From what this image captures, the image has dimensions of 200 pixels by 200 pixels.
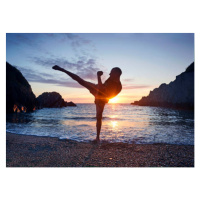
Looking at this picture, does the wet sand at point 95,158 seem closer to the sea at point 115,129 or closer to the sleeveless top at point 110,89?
the sleeveless top at point 110,89

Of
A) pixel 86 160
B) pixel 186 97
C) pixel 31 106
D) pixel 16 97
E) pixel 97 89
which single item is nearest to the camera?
pixel 86 160

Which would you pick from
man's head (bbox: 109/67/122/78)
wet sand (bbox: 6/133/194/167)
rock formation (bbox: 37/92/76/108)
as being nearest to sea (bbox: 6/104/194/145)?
wet sand (bbox: 6/133/194/167)

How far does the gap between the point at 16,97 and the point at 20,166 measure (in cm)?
3290

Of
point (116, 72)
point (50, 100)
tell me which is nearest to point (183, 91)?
point (116, 72)

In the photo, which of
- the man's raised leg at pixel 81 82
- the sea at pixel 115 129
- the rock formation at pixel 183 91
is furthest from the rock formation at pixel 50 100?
the man's raised leg at pixel 81 82

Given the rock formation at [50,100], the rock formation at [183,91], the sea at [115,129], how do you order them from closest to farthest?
the sea at [115,129] → the rock formation at [183,91] → the rock formation at [50,100]

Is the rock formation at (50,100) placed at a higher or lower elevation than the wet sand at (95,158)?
higher

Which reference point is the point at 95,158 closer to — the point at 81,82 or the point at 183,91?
the point at 81,82

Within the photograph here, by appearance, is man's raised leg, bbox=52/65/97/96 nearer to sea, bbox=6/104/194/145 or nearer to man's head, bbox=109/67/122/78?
man's head, bbox=109/67/122/78

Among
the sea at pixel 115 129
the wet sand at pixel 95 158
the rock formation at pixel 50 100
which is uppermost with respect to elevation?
the rock formation at pixel 50 100

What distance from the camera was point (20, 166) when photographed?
379cm

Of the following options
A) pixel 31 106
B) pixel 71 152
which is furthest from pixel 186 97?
pixel 71 152
